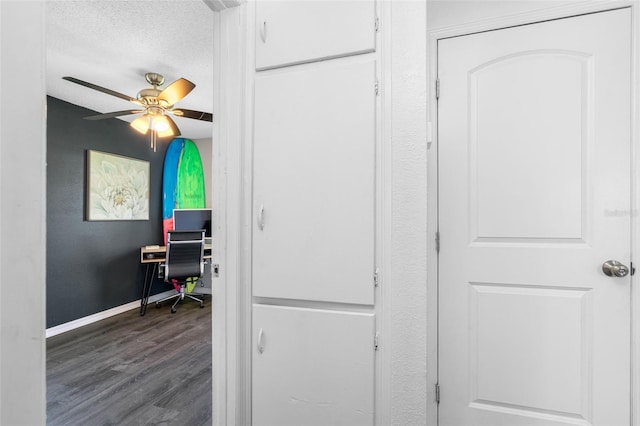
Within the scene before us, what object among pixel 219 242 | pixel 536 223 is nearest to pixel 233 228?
pixel 219 242

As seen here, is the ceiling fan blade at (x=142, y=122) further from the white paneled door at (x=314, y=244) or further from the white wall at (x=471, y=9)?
the white wall at (x=471, y=9)

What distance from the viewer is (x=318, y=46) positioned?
1258 millimetres

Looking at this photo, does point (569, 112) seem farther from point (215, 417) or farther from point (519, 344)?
point (215, 417)

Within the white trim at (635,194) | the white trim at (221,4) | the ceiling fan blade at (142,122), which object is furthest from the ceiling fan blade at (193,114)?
the white trim at (635,194)

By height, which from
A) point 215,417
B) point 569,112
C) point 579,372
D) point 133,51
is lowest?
point 215,417

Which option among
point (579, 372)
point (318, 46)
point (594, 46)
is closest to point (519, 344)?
point (579, 372)

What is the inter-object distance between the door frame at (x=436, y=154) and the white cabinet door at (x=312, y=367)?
60 cm

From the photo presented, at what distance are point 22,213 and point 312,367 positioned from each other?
999mm

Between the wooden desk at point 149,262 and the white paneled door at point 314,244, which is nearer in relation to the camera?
the white paneled door at point 314,244

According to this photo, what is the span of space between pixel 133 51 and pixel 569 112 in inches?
107

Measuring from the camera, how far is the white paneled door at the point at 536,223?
143 cm

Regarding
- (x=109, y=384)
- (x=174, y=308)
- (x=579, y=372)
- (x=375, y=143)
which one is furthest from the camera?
(x=174, y=308)

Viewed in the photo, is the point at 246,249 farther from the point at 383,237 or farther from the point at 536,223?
the point at 536,223

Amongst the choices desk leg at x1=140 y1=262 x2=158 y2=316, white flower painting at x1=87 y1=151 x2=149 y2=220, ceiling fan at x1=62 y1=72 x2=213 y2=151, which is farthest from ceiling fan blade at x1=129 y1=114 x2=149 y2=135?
desk leg at x1=140 y1=262 x2=158 y2=316
